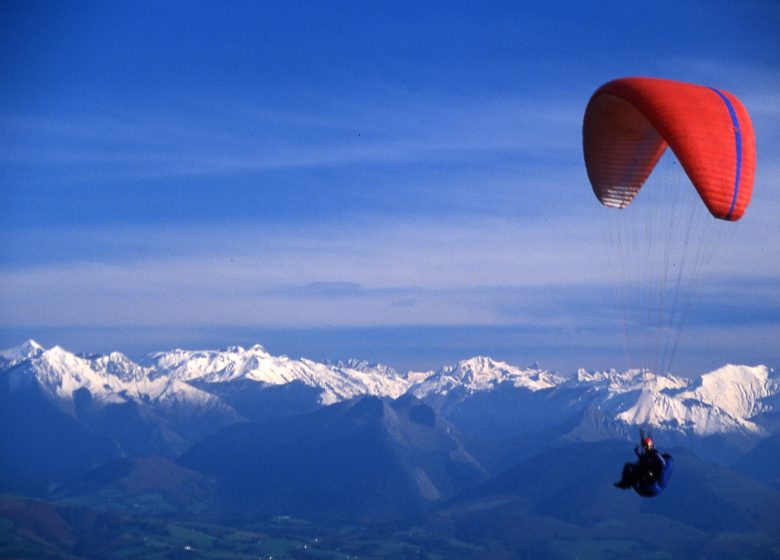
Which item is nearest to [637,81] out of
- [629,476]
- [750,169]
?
[750,169]

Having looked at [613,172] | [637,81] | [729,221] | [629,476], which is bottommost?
[629,476]

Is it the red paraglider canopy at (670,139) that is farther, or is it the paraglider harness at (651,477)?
the paraglider harness at (651,477)

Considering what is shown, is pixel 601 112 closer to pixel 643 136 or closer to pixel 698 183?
pixel 643 136

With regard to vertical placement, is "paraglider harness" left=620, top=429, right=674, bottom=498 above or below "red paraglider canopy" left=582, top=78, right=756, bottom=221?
below

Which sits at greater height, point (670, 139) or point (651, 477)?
point (670, 139)

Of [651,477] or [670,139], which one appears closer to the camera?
[670,139]

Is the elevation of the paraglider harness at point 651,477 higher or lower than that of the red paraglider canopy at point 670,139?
lower

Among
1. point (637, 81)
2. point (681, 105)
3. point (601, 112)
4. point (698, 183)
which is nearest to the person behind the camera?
point (698, 183)

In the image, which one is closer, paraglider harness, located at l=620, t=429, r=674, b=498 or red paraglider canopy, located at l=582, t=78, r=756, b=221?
red paraglider canopy, located at l=582, t=78, r=756, b=221
